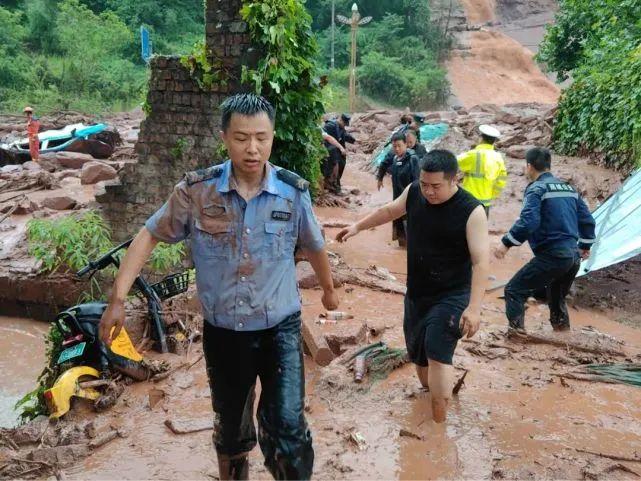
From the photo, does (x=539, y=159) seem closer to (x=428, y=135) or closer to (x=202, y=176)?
(x=202, y=176)

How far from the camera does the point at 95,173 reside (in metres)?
13.1

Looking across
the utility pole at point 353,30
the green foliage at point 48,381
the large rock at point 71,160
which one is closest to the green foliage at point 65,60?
the utility pole at point 353,30

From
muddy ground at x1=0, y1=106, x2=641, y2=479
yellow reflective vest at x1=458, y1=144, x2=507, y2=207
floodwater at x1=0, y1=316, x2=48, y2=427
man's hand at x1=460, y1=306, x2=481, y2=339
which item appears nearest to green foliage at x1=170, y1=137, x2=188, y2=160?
floodwater at x1=0, y1=316, x2=48, y2=427

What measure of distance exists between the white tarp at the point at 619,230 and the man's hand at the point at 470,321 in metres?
3.46

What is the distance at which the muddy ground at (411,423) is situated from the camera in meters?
3.32

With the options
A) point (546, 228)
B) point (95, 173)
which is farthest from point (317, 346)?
point (95, 173)

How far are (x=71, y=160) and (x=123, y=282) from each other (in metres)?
13.9

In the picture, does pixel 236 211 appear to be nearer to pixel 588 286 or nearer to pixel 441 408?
pixel 441 408

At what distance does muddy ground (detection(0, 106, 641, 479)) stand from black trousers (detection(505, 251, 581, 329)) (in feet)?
0.76

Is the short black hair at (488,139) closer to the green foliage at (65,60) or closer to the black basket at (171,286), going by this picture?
the black basket at (171,286)

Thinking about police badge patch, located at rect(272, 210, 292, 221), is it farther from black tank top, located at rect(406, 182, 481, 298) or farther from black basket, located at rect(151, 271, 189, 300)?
black basket, located at rect(151, 271, 189, 300)

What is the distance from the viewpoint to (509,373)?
4.56 metres

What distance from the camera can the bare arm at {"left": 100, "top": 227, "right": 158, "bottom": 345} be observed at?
2521 millimetres

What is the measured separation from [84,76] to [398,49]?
19.5 meters
